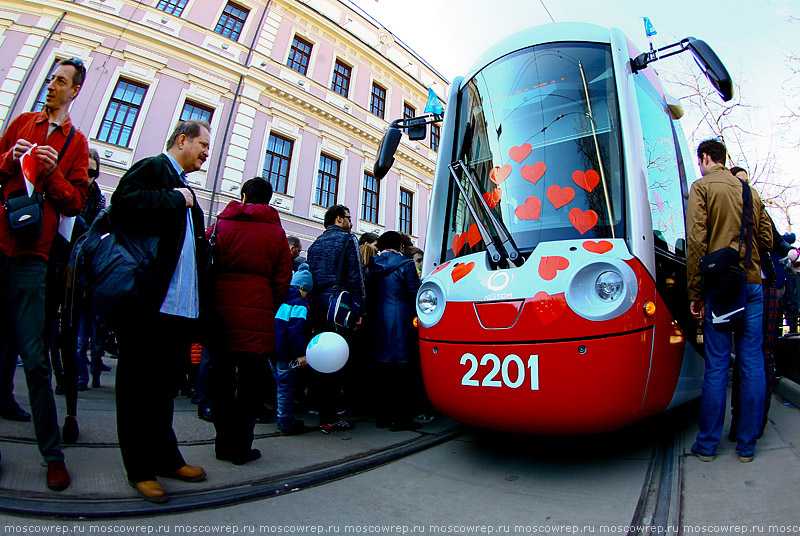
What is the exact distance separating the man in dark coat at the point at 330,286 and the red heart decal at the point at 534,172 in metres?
1.49

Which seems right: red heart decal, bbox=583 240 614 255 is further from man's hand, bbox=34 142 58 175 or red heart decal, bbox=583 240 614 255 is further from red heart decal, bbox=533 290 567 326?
man's hand, bbox=34 142 58 175

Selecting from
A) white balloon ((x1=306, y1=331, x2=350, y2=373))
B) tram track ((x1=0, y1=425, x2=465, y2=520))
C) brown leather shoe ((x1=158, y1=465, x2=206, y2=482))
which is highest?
white balloon ((x1=306, y1=331, x2=350, y2=373))

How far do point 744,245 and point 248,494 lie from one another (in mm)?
3054

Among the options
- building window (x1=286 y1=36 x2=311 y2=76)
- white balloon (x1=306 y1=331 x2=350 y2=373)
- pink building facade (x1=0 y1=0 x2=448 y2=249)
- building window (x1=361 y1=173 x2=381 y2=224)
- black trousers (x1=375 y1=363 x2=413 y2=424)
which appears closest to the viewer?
white balloon (x1=306 y1=331 x2=350 y2=373)

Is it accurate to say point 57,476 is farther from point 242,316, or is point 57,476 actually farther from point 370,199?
point 370,199

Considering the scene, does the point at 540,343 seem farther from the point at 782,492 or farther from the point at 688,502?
the point at 782,492

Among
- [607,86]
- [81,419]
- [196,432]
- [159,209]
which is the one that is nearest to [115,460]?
[196,432]

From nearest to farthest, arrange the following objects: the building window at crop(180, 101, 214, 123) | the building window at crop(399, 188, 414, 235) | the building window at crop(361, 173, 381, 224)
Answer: the building window at crop(180, 101, 214, 123), the building window at crop(361, 173, 381, 224), the building window at crop(399, 188, 414, 235)

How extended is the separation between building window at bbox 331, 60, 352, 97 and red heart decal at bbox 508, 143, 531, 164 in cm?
1596

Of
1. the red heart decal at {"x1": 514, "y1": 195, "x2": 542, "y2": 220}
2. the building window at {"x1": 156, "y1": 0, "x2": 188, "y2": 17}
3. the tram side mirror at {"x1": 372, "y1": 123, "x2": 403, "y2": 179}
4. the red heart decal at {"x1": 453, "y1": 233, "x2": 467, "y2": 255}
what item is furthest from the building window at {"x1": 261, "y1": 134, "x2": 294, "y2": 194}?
the red heart decal at {"x1": 514, "y1": 195, "x2": 542, "y2": 220}

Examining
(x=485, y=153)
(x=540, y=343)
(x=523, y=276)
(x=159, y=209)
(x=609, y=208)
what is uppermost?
(x=485, y=153)

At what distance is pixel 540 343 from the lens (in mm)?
2043

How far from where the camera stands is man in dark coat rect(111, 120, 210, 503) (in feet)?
6.08

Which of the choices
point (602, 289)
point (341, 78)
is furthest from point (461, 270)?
point (341, 78)
